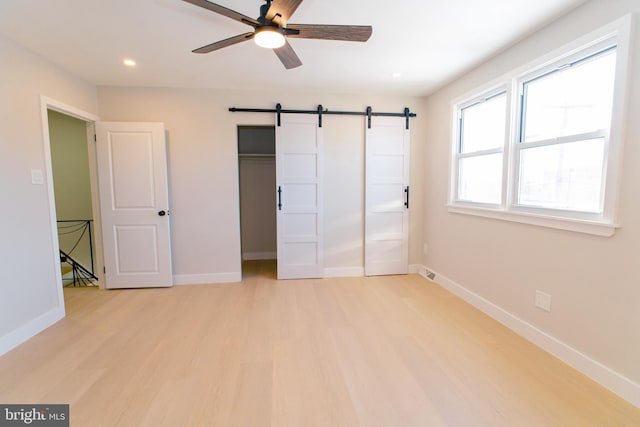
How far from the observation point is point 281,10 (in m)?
1.52

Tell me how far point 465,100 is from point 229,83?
277 cm

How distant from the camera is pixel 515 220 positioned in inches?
92.6

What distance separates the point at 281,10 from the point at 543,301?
2772mm

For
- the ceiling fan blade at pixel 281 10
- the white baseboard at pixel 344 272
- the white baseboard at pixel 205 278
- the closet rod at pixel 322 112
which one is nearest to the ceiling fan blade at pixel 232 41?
the ceiling fan blade at pixel 281 10

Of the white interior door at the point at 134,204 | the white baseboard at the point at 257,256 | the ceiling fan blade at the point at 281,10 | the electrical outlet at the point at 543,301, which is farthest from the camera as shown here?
the white baseboard at the point at 257,256

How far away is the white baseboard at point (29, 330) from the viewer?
2090mm

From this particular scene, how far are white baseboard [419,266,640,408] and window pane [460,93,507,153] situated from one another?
160 cm

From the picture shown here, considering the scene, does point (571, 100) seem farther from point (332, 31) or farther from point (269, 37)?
point (269, 37)

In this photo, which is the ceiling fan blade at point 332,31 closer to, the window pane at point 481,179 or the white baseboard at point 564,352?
the window pane at point 481,179

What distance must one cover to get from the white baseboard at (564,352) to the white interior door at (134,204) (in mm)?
3668

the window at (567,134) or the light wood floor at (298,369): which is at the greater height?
the window at (567,134)

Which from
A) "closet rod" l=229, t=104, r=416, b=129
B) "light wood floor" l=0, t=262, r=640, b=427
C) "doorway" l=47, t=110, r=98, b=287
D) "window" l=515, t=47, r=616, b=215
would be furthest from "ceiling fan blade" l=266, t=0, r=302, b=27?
"doorway" l=47, t=110, r=98, b=287

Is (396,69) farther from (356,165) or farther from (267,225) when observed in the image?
(267,225)

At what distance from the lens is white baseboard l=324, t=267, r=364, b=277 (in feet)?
12.4
